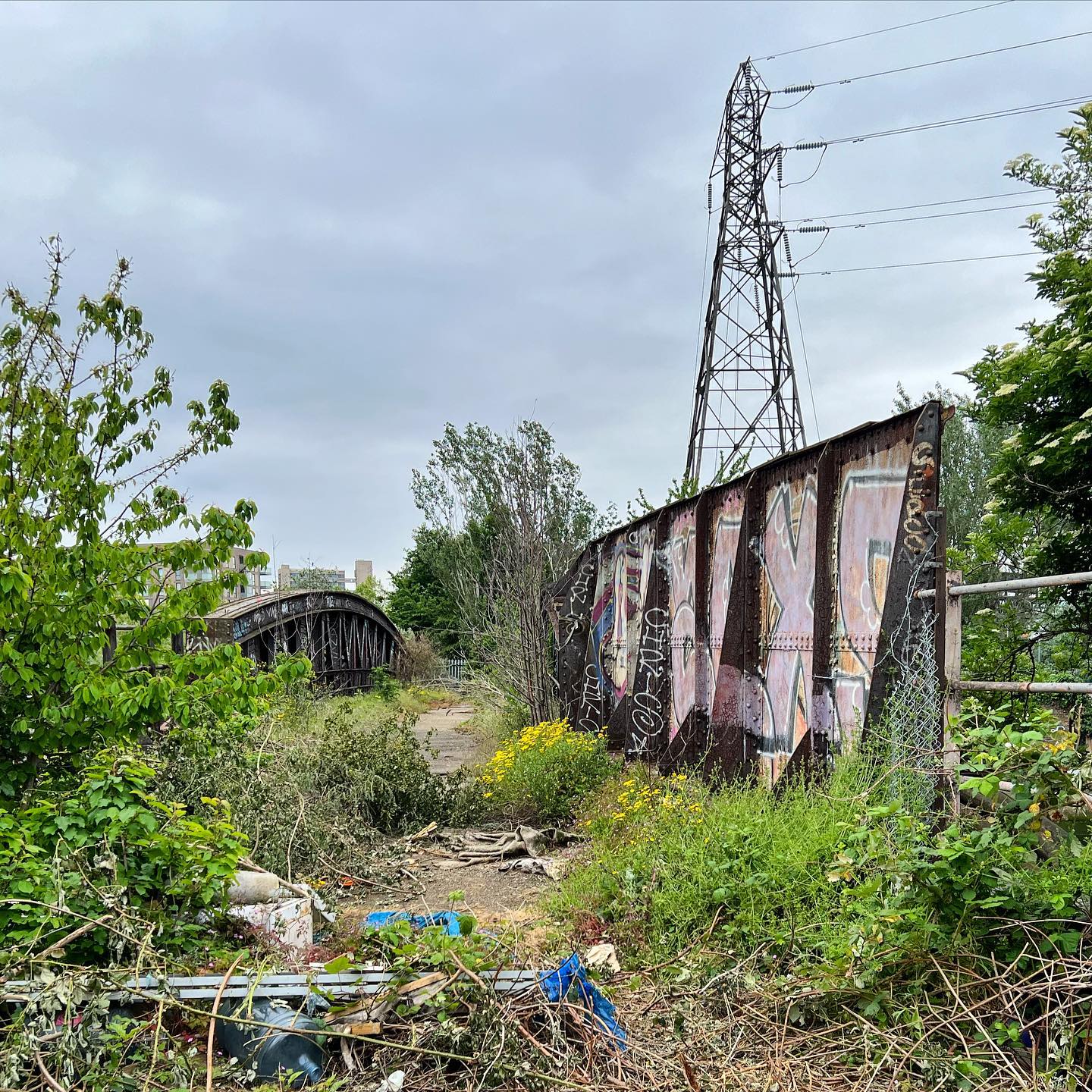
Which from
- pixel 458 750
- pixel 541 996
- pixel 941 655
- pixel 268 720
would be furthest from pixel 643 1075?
pixel 458 750

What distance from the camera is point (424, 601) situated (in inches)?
A: 1449

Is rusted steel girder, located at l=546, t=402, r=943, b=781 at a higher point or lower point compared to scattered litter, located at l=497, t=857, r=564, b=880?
higher

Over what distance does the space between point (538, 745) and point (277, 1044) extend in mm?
6495

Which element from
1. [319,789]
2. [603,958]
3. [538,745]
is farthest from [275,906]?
[538,745]

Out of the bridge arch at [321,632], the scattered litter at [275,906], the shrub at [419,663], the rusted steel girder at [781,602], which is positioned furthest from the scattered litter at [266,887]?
the shrub at [419,663]

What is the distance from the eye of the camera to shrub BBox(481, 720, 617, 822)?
8.93m

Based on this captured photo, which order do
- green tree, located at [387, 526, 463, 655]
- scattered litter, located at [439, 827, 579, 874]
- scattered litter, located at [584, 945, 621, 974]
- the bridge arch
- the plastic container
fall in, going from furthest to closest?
green tree, located at [387, 526, 463, 655] → the bridge arch → scattered litter, located at [439, 827, 579, 874] → scattered litter, located at [584, 945, 621, 974] → the plastic container

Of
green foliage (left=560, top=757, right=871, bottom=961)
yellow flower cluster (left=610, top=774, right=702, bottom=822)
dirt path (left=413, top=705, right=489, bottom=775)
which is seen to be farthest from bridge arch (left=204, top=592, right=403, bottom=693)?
green foliage (left=560, top=757, right=871, bottom=961)

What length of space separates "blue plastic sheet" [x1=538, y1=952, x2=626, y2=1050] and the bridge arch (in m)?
10.8

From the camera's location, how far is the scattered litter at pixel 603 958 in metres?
4.50

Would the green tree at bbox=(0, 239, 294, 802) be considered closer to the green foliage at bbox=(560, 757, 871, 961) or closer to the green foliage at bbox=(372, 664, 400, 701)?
the green foliage at bbox=(560, 757, 871, 961)

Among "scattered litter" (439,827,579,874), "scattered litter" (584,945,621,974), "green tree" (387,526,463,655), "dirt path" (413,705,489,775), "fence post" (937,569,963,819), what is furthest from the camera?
"green tree" (387,526,463,655)

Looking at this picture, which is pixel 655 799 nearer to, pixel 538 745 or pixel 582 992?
pixel 538 745

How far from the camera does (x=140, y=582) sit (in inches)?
211
